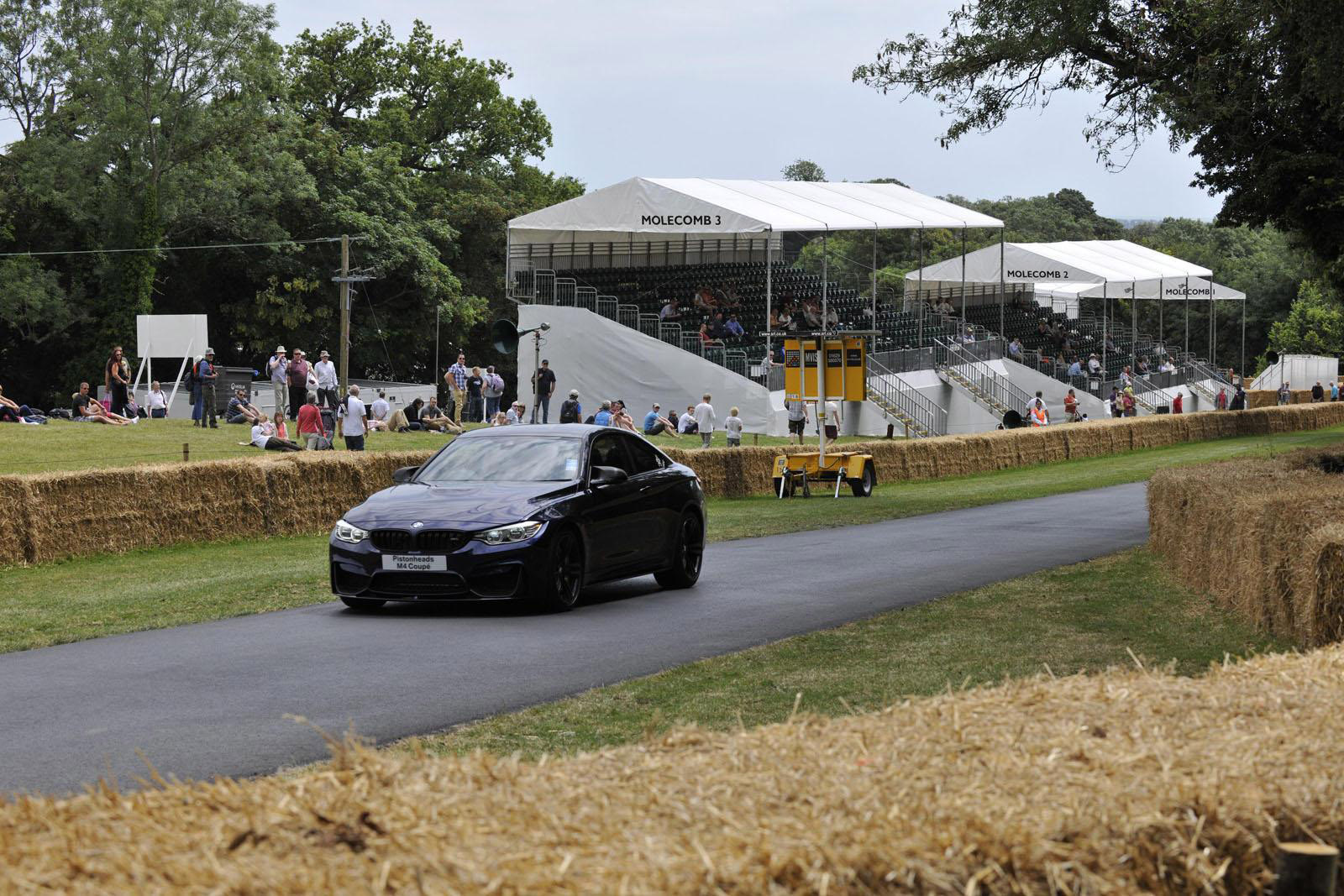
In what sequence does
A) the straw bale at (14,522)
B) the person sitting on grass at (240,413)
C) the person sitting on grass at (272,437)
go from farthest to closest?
the person sitting on grass at (240,413)
the person sitting on grass at (272,437)
the straw bale at (14,522)

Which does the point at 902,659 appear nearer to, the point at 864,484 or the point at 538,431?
the point at 538,431

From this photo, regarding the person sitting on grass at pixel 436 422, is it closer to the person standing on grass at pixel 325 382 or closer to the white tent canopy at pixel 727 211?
the person standing on grass at pixel 325 382

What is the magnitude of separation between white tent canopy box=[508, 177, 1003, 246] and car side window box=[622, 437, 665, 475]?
25.0 m

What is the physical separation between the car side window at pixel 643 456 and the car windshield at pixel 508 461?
2.58 ft

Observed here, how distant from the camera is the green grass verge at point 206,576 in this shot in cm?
1373

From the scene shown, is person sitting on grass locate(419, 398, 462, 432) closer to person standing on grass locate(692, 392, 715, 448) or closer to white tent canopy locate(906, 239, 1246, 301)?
person standing on grass locate(692, 392, 715, 448)

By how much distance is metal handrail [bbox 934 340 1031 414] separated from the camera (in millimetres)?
52938

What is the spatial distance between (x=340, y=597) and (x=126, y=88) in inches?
1923

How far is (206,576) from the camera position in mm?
17250

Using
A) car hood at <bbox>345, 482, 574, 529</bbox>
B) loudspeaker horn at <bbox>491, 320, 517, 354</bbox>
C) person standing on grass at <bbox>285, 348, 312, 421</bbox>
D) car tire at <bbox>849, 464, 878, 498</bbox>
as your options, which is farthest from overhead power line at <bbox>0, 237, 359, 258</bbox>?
car hood at <bbox>345, 482, 574, 529</bbox>

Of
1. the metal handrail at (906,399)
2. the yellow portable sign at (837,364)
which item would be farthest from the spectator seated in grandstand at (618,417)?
the metal handrail at (906,399)

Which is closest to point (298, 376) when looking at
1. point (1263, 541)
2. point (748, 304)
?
point (748, 304)

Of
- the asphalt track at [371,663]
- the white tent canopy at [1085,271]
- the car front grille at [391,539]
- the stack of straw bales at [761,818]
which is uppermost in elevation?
the white tent canopy at [1085,271]

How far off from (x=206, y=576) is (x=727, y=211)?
2655cm
